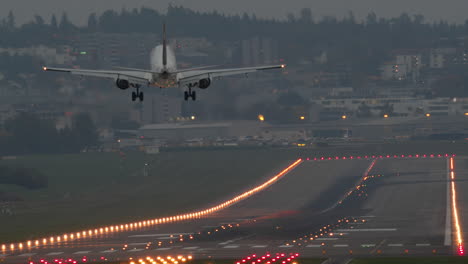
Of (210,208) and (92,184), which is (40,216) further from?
(92,184)

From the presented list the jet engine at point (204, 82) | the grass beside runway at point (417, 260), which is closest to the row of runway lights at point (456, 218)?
the grass beside runway at point (417, 260)

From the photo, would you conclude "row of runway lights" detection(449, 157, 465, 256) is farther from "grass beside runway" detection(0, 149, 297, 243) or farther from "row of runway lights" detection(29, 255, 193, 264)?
"grass beside runway" detection(0, 149, 297, 243)

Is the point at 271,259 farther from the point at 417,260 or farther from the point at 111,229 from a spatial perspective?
the point at 111,229

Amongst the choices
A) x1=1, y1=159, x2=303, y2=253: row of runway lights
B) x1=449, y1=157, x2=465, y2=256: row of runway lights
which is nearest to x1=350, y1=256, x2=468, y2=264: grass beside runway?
x1=449, y1=157, x2=465, y2=256: row of runway lights

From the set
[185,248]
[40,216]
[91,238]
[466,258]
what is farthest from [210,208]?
[466,258]

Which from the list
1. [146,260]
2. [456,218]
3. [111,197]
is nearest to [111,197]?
[111,197]

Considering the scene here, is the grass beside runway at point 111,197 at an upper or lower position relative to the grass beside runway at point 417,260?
upper

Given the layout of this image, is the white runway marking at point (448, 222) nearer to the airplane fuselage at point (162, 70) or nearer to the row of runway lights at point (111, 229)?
the row of runway lights at point (111, 229)
